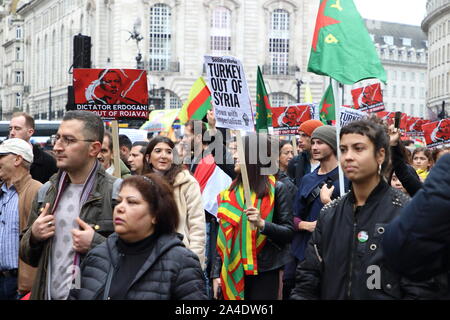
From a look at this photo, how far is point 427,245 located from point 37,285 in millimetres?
2504

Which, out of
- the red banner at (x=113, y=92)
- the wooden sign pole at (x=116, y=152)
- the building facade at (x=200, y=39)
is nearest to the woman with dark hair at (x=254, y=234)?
the wooden sign pole at (x=116, y=152)

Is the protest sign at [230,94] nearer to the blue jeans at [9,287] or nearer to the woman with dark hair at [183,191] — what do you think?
the woman with dark hair at [183,191]

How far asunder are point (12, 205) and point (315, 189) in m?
2.22

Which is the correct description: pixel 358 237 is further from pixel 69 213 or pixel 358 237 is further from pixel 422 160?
pixel 422 160

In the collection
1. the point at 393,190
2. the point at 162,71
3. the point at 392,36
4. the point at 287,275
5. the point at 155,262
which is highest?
the point at 392,36

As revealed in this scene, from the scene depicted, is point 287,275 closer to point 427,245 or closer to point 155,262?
point 155,262

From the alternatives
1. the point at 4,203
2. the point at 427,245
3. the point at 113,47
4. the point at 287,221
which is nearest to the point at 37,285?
the point at 4,203

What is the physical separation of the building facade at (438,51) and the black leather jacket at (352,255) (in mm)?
66237

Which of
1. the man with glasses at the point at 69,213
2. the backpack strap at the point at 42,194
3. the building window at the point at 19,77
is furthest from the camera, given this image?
the building window at the point at 19,77

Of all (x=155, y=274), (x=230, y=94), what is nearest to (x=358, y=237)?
(x=155, y=274)

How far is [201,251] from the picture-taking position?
5809mm

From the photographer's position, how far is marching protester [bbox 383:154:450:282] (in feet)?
8.20

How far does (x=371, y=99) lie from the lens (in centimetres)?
1242

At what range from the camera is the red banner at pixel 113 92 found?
7.75 metres
